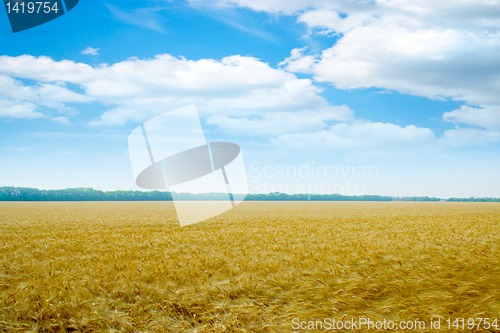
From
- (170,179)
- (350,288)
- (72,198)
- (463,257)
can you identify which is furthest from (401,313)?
(72,198)

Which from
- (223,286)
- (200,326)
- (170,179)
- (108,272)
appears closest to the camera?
(200,326)

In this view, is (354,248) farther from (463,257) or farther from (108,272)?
(108,272)

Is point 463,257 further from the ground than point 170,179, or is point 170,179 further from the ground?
point 170,179

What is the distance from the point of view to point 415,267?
744cm

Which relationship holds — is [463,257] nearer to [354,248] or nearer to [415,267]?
[415,267]

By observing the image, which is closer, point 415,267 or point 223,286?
point 223,286

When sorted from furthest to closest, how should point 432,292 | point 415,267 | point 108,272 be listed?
point 415,267, point 108,272, point 432,292

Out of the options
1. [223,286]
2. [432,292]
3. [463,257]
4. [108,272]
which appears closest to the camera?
[432,292]

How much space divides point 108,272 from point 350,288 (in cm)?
545

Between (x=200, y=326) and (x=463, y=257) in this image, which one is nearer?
(x=200, y=326)

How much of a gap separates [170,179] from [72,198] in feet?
495

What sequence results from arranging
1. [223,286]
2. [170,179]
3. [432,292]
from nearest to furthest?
[432,292], [223,286], [170,179]

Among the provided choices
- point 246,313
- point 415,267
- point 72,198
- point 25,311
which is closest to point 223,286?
point 246,313

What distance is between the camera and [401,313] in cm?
501
